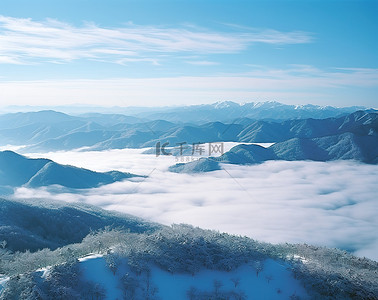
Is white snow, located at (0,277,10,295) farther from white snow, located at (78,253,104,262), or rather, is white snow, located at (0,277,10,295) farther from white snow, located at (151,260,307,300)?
white snow, located at (151,260,307,300)

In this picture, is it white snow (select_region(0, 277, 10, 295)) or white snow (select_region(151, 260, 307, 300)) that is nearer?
white snow (select_region(0, 277, 10, 295))

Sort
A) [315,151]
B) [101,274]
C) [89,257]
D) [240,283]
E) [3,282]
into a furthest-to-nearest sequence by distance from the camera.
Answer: [315,151], [89,257], [240,283], [101,274], [3,282]

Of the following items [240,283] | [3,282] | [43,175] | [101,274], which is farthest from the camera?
[43,175]

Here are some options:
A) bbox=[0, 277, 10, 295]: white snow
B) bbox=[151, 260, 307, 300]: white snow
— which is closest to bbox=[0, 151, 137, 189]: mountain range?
bbox=[0, 277, 10, 295]: white snow

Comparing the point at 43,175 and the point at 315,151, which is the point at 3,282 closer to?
the point at 43,175

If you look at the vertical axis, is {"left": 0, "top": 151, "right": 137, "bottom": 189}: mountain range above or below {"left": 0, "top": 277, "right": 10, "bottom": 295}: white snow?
below

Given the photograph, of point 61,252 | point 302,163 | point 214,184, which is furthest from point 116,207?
point 302,163

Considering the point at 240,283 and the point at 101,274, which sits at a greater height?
the point at 101,274

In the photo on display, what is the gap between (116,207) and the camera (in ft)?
301

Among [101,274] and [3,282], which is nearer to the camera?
[3,282]

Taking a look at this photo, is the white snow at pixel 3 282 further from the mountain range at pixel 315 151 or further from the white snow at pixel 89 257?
the mountain range at pixel 315 151

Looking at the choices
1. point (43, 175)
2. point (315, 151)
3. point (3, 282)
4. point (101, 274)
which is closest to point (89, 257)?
point (101, 274)

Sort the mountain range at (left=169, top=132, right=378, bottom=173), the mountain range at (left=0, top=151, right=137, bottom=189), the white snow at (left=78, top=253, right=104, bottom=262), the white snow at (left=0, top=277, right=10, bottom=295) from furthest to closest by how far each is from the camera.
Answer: the mountain range at (left=169, top=132, right=378, bottom=173) → the mountain range at (left=0, top=151, right=137, bottom=189) → the white snow at (left=78, top=253, right=104, bottom=262) → the white snow at (left=0, top=277, right=10, bottom=295)

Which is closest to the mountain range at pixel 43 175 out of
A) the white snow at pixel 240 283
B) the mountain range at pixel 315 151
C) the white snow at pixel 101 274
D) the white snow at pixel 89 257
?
the mountain range at pixel 315 151
